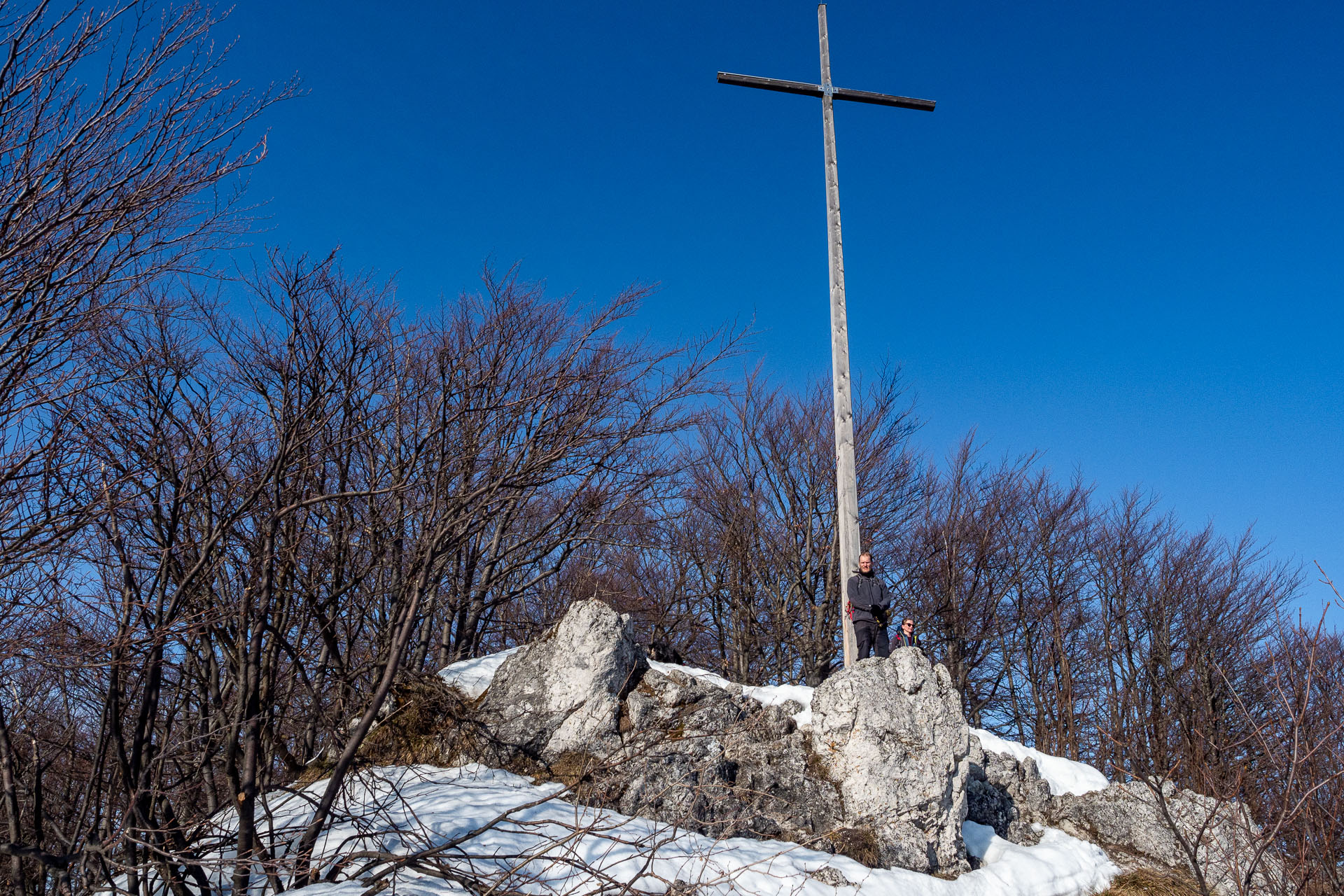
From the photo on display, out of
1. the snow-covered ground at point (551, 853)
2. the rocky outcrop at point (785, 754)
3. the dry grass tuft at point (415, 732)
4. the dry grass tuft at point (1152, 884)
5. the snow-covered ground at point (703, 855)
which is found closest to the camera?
the snow-covered ground at point (551, 853)

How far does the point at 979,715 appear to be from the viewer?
1753cm

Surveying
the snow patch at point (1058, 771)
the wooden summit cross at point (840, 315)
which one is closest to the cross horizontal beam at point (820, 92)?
the wooden summit cross at point (840, 315)

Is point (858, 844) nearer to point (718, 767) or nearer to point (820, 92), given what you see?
point (718, 767)

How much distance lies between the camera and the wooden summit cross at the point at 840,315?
332 inches

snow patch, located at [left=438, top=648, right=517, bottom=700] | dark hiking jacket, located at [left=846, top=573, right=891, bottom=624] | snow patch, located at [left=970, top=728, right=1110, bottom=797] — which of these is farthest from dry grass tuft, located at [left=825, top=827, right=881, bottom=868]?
snow patch, located at [left=438, top=648, right=517, bottom=700]

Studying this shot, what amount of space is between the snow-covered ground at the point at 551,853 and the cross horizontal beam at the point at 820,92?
7458 mm

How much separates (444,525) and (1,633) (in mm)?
1857

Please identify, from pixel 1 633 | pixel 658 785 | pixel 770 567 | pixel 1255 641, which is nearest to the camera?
pixel 1 633

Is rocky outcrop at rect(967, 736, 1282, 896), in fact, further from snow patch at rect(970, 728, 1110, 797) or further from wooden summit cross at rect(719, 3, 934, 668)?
wooden summit cross at rect(719, 3, 934, 668)

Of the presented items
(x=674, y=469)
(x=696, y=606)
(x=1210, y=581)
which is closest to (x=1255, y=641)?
(x=1210, y=581)

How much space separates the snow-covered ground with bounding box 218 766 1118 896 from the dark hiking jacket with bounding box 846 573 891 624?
2.29 meters

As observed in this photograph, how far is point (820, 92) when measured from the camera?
9.70 meters

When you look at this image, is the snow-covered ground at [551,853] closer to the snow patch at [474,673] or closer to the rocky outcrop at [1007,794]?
the rocky outcrop at [1007,794]

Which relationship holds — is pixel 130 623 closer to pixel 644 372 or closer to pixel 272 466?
pixel 272 466
